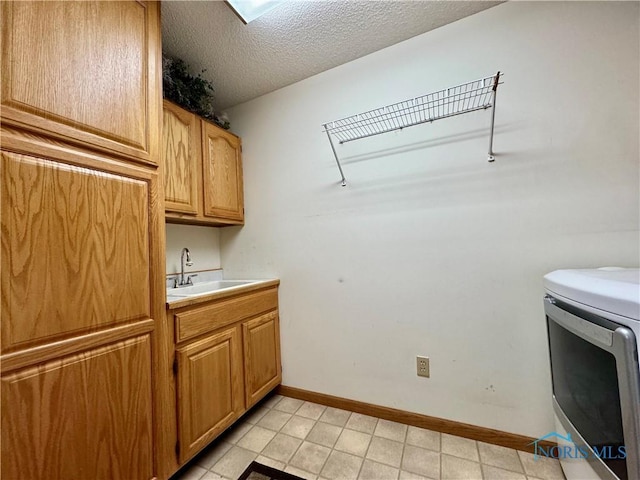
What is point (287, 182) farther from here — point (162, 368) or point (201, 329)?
point (162, 368)

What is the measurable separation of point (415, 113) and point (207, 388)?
1946mm

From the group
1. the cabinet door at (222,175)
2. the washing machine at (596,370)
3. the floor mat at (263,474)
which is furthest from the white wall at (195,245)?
the washing machine at (596,370)

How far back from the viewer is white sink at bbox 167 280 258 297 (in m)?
1.73

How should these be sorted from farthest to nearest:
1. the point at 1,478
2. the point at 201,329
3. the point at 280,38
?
the point at 280,38 < the point at 201,329 < the point at 1,478

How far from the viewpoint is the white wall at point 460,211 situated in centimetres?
125

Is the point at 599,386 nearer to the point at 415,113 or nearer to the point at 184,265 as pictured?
the point at 415,113

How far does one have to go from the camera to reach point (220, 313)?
146cm

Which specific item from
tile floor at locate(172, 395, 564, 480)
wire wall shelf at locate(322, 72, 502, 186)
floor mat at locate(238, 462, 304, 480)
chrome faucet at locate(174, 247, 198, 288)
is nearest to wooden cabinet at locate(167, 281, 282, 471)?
tile floor at locate(172, 395, 564, 480)

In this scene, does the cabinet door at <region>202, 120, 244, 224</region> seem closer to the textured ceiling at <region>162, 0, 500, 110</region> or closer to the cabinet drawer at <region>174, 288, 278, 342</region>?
the textured ceiling at <region>162, 0, 500, 110</region>

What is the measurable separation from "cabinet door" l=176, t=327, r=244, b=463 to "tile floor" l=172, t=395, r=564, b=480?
147 mm

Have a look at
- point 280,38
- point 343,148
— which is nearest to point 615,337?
point 343,148

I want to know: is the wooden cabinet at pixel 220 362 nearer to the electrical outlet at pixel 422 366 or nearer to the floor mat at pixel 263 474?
the floor mat at pixel 263 474

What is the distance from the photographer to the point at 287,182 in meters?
A: 1.98

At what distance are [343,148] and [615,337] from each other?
1.54m
